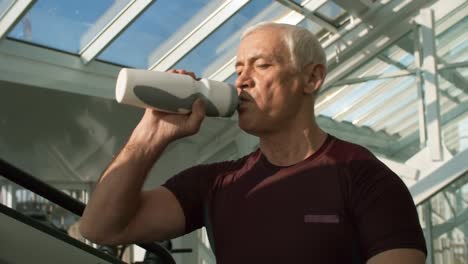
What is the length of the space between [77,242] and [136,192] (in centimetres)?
174

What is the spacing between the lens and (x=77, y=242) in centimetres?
280

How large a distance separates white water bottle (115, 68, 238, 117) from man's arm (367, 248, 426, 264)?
1.23ft

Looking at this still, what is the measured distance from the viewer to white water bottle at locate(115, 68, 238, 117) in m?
1.08

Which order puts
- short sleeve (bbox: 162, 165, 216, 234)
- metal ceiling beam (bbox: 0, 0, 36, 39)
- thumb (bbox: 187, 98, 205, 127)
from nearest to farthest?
thumb (bbox: 187, 98, 205, 127) → short sleeve (bbox: 162, 165, 216, 234) → metal ceiling beam (bbox: 0, 0, 36, 39)

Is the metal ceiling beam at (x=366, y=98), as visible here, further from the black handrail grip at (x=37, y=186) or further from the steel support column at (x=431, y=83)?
the black handrail grip at (x=37, y=186)

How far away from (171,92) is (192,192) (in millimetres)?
270

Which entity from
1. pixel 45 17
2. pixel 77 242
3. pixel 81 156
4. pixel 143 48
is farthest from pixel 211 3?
pixel 77 242

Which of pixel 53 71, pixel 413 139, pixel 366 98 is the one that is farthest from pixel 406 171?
pixel 53 71

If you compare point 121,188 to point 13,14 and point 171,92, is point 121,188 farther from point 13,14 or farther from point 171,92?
point 13,14

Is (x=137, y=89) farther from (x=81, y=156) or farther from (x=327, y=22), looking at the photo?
(x=327, y=22)

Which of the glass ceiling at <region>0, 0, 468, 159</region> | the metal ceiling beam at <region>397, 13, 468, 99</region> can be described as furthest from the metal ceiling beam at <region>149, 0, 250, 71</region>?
the metal ceiling beam at <region>397, 13, 468, 99</region>

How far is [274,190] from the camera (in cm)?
116

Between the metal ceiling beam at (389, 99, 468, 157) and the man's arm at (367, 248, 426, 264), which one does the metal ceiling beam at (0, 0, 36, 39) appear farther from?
the metal ceiling beam at (389, 99, 468, 157)

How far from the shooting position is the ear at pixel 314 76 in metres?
1.23
